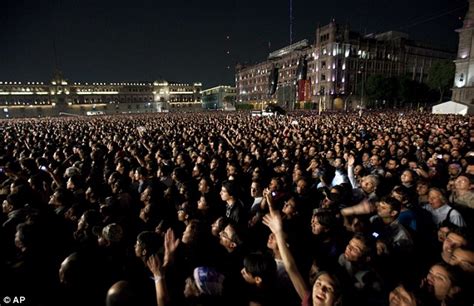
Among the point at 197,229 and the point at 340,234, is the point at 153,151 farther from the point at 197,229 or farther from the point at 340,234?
the point at 340,234

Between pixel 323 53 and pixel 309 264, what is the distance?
241 feet

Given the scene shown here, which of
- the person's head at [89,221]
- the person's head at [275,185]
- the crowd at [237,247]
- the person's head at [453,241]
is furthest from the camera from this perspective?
the person's head at [275,185]

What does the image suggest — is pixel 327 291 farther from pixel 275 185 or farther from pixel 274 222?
pixel 275 185

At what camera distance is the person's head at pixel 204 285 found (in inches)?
93.7

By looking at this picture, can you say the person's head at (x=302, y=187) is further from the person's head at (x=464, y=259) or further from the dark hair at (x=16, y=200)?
the dark hair at (x=16, y=200)

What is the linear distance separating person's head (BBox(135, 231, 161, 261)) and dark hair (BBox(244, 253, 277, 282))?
3.67 feet

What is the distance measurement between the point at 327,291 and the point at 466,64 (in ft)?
184

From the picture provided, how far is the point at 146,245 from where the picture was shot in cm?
311

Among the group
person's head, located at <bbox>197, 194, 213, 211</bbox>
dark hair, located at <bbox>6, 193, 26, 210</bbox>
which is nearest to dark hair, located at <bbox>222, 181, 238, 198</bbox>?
person's head, located at <bbox>197, 194, 213, 211</bbox>

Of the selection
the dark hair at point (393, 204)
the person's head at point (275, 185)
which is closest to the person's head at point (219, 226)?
the person's head at point (275, 185)

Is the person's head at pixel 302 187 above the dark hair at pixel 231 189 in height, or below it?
below

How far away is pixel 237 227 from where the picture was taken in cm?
340

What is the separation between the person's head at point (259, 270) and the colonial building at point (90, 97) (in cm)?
10426

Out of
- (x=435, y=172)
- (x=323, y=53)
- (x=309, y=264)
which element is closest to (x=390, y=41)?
(x=323, y=53)
